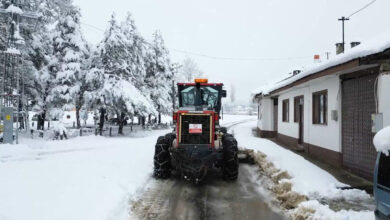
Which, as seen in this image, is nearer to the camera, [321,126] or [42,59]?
[321,126]

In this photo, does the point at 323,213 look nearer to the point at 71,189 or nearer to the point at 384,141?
the point at 384,141

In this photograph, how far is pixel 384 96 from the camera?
23.7 feet

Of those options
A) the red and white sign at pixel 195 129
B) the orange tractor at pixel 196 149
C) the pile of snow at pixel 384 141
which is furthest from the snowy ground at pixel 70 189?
the pile of snow at pixel 384 141

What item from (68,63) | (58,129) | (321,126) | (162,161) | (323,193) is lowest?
(323,193)

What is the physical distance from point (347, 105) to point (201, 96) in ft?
14.8

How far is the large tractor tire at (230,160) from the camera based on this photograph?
822 cm

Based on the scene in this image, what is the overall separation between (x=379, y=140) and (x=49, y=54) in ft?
82.5

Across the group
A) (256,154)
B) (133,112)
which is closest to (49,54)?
(133,112)

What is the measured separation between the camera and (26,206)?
16.8ft

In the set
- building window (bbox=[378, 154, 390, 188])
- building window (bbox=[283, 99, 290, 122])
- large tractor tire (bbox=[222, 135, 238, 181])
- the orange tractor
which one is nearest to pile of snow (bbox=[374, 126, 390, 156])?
building window (bbox=[378, 154, 390, 188])

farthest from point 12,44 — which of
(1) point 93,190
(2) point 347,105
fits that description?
(2) point 347,105

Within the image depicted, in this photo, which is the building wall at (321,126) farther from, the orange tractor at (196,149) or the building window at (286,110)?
the orange tractor at (196,149)

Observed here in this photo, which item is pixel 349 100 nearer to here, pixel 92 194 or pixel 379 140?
pixel 379 140

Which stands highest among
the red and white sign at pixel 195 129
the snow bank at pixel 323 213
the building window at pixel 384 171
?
the red and white sign at pixel 195 129
